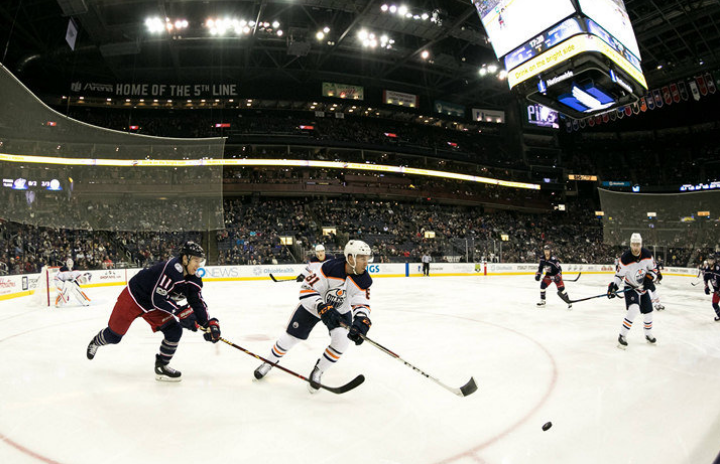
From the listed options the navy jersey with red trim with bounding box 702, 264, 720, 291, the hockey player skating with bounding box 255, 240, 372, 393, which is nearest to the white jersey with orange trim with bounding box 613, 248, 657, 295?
the navy jersey with red trim with bounding box 702, 264, 720, 291

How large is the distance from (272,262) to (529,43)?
12.8m

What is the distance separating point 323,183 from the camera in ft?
93.9

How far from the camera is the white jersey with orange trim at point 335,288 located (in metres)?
3.57

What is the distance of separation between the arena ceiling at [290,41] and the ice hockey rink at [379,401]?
49.5ft

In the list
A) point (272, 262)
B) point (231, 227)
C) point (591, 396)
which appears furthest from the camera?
point (231, 227)

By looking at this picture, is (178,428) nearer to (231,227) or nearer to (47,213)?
(47,213)

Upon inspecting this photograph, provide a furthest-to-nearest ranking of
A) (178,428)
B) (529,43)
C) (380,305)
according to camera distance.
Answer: (529,43), (380,305), (178,428)

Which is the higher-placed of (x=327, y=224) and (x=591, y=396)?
(x=327, y=224)

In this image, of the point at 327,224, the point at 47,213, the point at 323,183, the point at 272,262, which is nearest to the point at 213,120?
the point at 323,183

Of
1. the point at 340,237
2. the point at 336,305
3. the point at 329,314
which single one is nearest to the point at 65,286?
the point at 336,305

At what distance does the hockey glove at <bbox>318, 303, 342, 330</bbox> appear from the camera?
11.3ft

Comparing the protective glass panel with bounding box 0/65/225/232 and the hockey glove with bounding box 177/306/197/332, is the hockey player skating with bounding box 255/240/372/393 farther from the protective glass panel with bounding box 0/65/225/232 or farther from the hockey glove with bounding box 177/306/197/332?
the protective glass panel with bounding box 0/65/225/232

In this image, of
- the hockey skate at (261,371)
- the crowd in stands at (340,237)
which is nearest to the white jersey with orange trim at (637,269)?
the hockey skate at (261,371)

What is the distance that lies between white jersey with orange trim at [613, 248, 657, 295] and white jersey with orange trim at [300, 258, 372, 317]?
413cm
